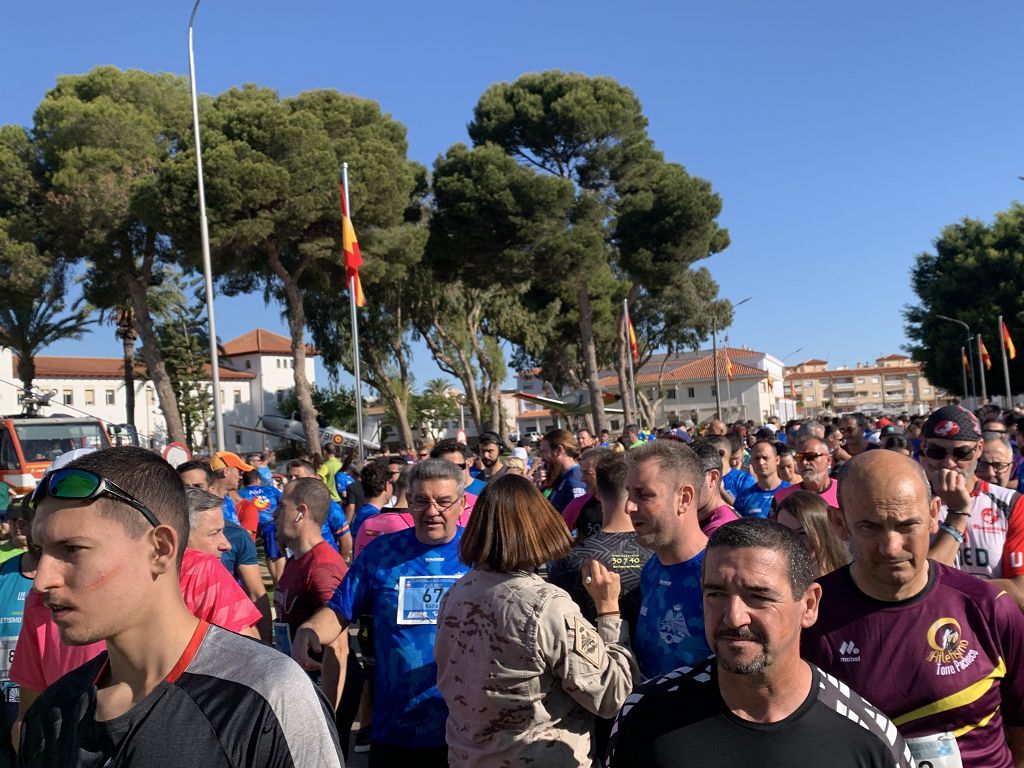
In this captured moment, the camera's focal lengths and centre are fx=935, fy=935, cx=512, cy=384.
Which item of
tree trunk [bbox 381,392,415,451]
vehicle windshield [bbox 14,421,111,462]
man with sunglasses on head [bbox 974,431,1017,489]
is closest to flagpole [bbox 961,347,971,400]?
tree trunk [bbox 381,392,415,451]

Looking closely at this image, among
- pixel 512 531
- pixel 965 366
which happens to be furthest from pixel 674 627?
pixel 965 366

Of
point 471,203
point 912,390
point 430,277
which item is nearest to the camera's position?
point 471,203

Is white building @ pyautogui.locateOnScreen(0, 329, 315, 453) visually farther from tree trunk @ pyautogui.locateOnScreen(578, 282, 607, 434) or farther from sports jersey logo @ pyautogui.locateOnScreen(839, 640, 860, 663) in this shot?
sports jersey logo @ pyautogui.locateOnScreen(839, 640, 860, 663)

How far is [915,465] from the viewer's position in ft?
8.98

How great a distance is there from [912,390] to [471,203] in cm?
14424

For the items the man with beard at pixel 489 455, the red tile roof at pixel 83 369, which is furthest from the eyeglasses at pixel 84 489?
the red tile roof at pixel 83 369

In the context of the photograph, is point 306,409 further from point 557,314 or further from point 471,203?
point 557,314

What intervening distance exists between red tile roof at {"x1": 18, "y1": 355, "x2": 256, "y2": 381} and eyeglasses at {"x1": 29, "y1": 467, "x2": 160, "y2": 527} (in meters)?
63.3

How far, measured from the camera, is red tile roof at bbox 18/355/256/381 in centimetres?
6794

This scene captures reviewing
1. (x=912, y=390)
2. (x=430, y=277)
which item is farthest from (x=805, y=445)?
(x=912, y=390)

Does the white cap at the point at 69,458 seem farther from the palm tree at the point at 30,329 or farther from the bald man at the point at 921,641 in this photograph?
the palm tree at the point at 30,329

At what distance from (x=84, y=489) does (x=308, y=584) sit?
3017mm

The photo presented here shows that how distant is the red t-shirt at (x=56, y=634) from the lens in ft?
9.96

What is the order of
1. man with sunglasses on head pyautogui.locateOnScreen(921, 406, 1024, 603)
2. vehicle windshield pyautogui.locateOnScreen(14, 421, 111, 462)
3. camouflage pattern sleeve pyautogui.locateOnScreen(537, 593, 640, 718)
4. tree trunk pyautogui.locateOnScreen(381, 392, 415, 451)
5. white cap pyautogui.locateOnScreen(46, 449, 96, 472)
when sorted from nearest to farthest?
white cap pyautogui.locateOnScreen(46, 449, 96, 472), camouflage pattern sleeve pyautogui.locateOnScreen(537, 593, 640, 718), man with sunglasses on head pyautogui.locateOnScreen(921, 406, 1024, 603), vehicle windshield pyautogui.locateOnScreen(14, 421, 111, 462), tree trunk pyautogui.locateOnScreen(381, 392, 415, 451)
